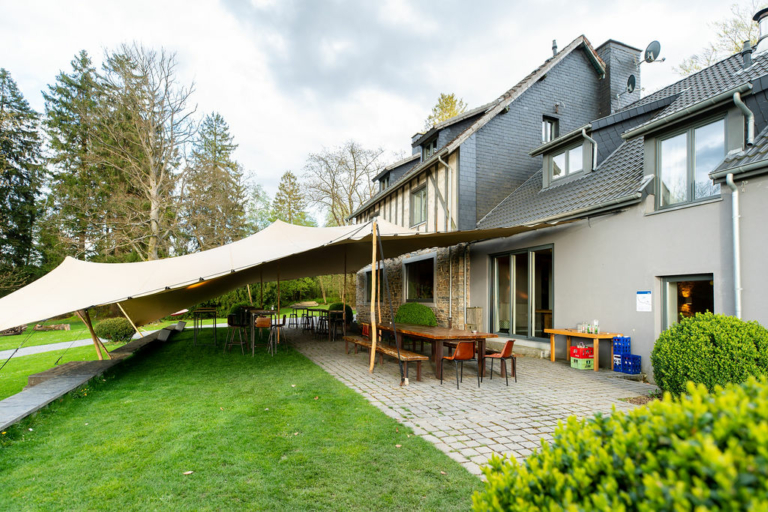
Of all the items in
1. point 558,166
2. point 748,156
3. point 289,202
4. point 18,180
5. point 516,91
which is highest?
point 289,202

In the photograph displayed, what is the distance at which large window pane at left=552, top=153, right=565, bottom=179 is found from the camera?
8938mm

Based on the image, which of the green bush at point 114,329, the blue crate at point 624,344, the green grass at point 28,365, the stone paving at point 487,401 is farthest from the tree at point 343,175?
the blue crate at point 624,344

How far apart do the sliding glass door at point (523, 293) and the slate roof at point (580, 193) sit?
82 cm

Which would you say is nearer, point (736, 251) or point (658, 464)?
point (658, 464)

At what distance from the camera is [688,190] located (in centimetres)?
566

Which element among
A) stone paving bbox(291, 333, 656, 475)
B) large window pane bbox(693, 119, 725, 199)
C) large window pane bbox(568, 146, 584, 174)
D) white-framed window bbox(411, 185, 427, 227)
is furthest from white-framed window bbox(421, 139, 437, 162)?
large window pane bbox(693, 119, 725, 199)

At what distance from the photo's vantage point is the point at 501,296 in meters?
9.14

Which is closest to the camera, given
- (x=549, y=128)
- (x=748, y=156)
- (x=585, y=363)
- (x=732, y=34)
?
(x=748, y=156)

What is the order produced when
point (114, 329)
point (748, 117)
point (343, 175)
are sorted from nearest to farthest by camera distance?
point (748, 117) < point (114, 329) < point (343, 175)

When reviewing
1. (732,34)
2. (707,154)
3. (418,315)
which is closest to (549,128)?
(707,154)

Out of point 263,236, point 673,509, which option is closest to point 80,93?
point 263,236

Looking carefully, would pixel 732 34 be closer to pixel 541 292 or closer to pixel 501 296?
pixel 541 292

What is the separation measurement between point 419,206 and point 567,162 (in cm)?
424

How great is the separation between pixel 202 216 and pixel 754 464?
16938 millimetres
